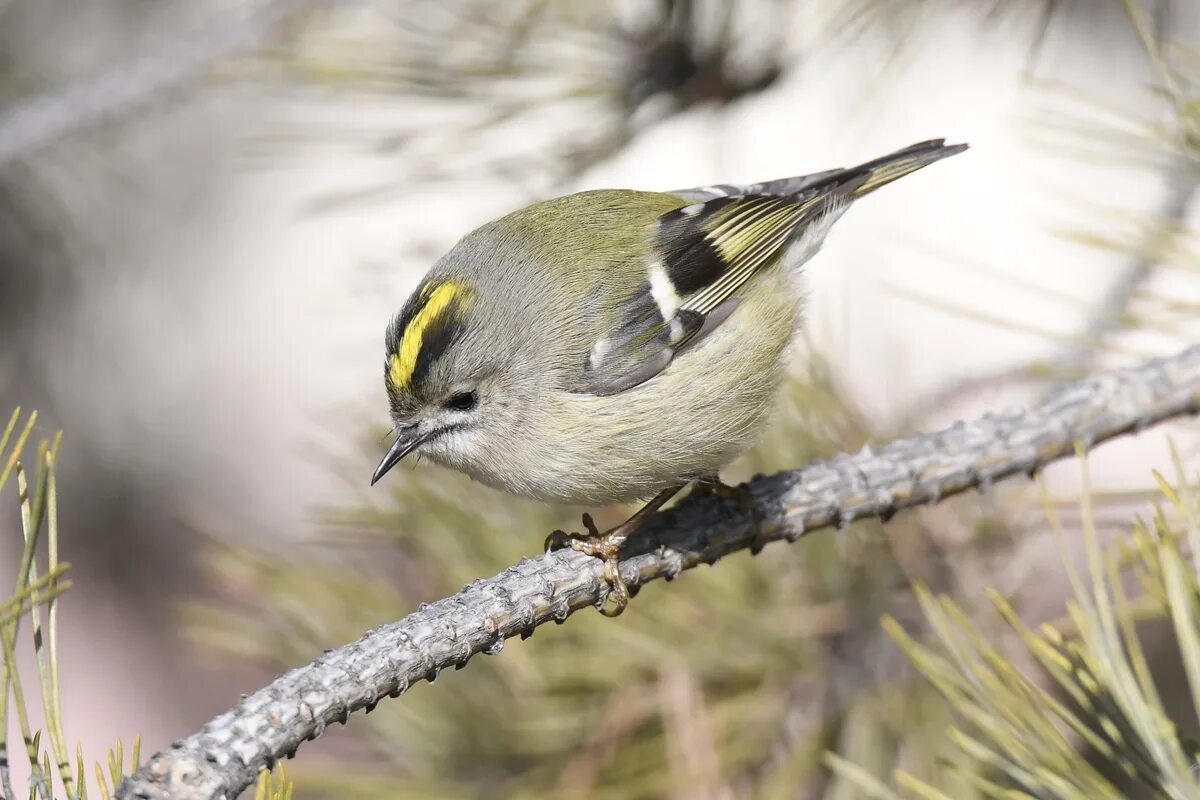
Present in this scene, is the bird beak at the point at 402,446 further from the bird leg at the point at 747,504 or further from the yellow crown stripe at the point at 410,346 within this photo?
the bird leg at the point at 747,504

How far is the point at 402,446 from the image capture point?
44.4 inches

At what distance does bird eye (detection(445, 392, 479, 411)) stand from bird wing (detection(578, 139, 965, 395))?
0.35ft

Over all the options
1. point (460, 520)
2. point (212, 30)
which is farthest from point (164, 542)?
point (460, 520)

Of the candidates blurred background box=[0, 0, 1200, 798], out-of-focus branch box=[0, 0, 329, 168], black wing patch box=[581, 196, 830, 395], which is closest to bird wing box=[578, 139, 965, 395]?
black wing patch box=[581, 196, 830, 395]

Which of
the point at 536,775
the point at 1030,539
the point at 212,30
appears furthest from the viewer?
the point at 212,30

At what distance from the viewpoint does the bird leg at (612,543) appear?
98 centimetres

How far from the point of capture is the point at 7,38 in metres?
Result: 1.97

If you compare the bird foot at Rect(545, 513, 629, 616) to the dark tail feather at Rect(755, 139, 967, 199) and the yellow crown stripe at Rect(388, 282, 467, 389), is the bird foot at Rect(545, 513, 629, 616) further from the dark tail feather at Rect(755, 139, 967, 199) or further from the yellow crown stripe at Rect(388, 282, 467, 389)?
the dark tail feather at Rect(755, 139, 967, 199)

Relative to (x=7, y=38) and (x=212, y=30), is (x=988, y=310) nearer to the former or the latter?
(x=212, y=30)

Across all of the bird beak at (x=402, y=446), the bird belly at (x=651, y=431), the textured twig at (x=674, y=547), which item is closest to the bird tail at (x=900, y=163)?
the bird belly at (x=651, y=431)

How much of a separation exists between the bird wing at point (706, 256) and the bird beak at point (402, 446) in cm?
17

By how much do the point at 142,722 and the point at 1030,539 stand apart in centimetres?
184

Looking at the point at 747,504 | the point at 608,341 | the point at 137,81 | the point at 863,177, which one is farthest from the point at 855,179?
the point at 137,81

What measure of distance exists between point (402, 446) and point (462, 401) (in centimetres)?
9
